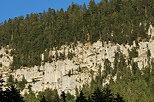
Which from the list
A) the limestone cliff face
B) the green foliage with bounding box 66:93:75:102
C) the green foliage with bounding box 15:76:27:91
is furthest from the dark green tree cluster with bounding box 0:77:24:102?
the green foliage with bounding box 15:76:27:91

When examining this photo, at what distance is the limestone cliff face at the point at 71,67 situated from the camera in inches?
5374

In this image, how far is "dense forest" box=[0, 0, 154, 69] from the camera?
5561 inches

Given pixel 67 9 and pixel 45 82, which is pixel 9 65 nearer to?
pixel 45 82

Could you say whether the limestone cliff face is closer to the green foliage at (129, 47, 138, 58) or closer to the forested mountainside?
the forested mountainside

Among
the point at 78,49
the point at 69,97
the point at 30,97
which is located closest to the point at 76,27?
the point at 78,49

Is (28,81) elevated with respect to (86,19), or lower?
lower

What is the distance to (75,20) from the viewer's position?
509ft

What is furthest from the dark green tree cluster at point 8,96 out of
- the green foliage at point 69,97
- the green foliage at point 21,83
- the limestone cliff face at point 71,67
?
the green foliage at point 21,83

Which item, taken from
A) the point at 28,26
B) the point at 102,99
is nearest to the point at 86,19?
the point at 28,26

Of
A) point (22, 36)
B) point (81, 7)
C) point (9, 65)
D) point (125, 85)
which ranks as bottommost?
point (125, 85)

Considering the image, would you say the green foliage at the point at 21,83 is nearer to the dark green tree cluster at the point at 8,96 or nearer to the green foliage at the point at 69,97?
the green foliage at the point at 69,97

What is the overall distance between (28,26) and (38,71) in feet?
85.8

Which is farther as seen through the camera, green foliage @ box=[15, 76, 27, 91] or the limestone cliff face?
green foliage @ box=[15, 76, 27, 91]

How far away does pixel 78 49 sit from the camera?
480 ft
